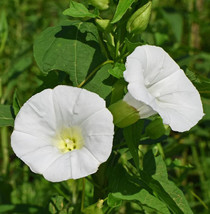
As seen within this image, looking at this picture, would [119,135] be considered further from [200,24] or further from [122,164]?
[200,24]

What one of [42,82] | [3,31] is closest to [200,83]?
[42,82]

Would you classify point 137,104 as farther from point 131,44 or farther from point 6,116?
point 6,116

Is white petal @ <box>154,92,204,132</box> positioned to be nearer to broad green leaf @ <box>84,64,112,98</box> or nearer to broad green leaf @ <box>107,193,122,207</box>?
broad green leaf @ <box>84,64,112,98</box>

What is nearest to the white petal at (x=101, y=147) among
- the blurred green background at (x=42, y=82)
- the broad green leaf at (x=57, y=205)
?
the blurred green background at (x=42, y=82)

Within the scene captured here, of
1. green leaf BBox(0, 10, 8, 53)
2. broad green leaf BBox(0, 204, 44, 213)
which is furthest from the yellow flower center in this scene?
green leaf BBox(0, 10, 8, 53)

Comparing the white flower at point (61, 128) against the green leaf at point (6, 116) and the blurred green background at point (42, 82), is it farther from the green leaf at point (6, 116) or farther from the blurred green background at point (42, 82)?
the blurred green background at point (42, 82)

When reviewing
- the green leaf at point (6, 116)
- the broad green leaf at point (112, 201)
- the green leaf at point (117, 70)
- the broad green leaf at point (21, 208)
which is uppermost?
the green leaf at point (117, 70)
